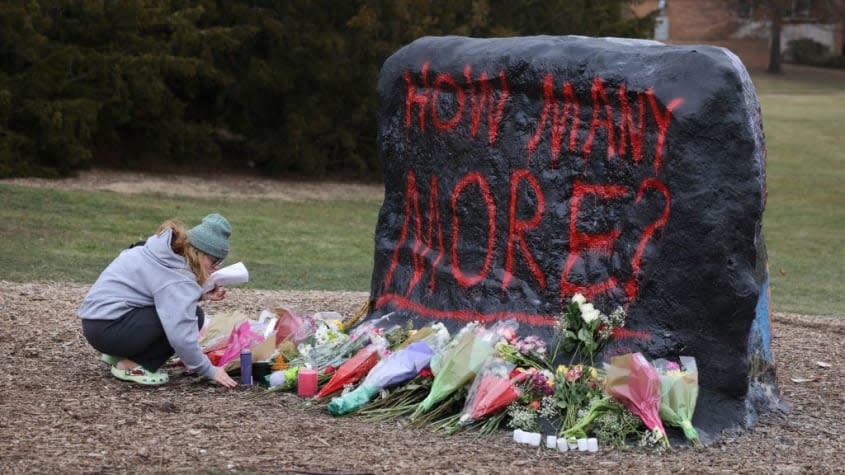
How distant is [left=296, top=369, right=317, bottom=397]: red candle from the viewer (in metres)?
6.07

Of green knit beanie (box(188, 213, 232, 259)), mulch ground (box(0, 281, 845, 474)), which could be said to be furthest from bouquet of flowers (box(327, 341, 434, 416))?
green knit beanie (box(188, 213, 232, 259))

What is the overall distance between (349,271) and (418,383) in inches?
259

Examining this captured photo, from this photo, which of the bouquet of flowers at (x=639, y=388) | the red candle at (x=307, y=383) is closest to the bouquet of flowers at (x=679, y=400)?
the bouquet of flowers at (x=639, y=388)

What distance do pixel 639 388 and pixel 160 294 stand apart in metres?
2.46

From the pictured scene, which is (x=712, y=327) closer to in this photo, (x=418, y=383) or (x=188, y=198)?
(x=418, y=383)

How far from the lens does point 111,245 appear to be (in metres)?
12.9

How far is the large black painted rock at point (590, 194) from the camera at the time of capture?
5.45 meters

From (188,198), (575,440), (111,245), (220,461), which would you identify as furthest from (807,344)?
(188,198)

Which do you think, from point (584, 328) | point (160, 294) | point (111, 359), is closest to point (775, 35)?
point (584, 328)

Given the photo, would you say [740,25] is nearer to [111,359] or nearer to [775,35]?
[775,35]

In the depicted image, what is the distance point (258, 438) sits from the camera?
5215 millimetres

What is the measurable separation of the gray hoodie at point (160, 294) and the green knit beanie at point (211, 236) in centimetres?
14

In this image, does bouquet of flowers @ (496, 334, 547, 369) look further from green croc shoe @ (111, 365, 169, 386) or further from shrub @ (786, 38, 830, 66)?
shrub @ (786, 38, 830, 66)

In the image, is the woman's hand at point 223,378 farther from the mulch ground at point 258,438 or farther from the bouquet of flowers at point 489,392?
the bouquet of flowers at point 489,392
